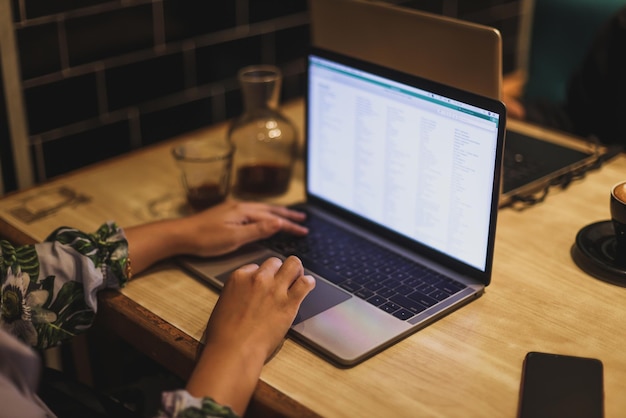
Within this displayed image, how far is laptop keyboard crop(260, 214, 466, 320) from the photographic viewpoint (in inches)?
44.1

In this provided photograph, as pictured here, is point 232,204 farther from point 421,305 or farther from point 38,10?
point 38,10

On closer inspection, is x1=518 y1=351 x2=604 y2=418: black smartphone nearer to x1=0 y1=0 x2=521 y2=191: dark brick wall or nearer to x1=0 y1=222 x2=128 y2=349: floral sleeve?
x1=0 y1=222 x2=128 y2=349: floral sleeve

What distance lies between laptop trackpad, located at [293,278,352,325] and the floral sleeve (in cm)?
29

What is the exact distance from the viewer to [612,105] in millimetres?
1985

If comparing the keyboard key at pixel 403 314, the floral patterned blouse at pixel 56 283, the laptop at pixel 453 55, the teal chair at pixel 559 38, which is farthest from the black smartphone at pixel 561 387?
the teal chair at pixel 559 38

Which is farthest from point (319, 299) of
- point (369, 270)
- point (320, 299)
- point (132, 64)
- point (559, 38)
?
point (559, 38)

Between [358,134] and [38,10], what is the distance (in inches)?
28.7

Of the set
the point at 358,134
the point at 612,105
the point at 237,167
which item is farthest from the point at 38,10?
the point at 612,105

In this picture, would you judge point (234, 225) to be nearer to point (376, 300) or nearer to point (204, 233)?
point (204, 233)

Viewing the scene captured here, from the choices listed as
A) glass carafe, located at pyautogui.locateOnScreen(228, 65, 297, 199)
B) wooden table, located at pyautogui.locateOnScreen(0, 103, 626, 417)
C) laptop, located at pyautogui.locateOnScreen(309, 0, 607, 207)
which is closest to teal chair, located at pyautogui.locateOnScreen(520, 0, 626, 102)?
laptop, located at pyautogui.locateOnScreen(309, 0, 607, 207)

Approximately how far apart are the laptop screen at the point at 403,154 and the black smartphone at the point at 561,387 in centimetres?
19

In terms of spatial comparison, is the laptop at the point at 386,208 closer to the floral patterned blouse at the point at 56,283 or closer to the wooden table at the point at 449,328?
the wooden table at the point at 449,328

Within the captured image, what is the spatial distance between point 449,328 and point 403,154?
0.28 meters

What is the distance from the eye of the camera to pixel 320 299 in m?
1.12
